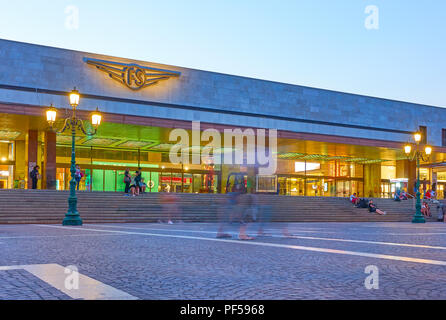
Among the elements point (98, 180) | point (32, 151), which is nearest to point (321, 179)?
point (98, 180)

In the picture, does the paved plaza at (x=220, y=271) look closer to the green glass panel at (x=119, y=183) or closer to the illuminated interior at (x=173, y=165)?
the illuminated interior at (x=173, y=165)

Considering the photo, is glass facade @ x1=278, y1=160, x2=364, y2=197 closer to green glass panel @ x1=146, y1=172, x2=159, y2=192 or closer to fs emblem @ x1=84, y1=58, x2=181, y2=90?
green glass panel @ x1=146, y1=172, x2=159, y2=192

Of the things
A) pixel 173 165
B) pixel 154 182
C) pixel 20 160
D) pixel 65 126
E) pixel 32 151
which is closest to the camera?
pixel 65 126

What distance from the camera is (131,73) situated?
113ft

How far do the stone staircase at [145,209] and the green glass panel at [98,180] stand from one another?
35.1 ft

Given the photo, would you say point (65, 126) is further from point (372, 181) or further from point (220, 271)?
point (372, 181)

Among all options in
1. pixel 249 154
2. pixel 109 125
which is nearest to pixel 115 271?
pixel 109 125

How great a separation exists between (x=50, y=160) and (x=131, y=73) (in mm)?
8204

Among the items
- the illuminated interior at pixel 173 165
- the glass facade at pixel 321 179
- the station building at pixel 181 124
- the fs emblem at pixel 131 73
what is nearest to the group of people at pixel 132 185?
the station building at pixel 181 124

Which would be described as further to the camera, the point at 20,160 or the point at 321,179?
the point at 321,179

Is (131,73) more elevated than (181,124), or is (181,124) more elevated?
(131,73)

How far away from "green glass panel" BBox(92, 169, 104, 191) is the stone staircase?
35.1 feet

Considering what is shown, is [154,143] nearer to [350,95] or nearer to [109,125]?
[109,125]

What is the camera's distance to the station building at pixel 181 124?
3162 cm
